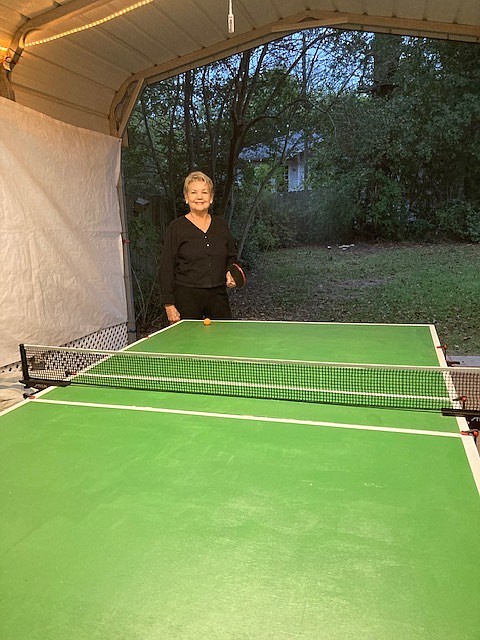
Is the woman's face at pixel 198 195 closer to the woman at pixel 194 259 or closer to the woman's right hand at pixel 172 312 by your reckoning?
the woman at pixel 194 259

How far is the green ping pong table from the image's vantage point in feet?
2.94

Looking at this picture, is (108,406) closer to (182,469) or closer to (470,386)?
(182,469)

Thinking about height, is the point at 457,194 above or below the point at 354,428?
above

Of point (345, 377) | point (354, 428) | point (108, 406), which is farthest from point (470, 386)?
point (108, 406)

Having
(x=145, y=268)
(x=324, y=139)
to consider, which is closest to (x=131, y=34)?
(x=145, y=268)

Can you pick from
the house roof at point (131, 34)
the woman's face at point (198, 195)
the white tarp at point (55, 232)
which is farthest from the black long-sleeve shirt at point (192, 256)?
the house roof at point (131, 34)

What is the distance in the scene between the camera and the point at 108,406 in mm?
1968

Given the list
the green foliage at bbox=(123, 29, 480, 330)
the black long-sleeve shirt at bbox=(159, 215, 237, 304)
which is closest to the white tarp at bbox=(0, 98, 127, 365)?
the black long-sleeve shirt at bbox=(159, 215, 237, 304)

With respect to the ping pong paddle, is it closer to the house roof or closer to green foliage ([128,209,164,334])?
the house roof

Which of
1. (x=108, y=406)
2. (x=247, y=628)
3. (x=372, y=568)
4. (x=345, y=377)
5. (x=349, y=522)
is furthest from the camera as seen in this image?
(x=345, y=377)

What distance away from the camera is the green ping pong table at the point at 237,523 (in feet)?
2.94

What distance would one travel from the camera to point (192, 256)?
3.43 m

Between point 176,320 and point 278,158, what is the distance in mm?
3652

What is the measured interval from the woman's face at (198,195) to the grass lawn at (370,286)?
3389mm
